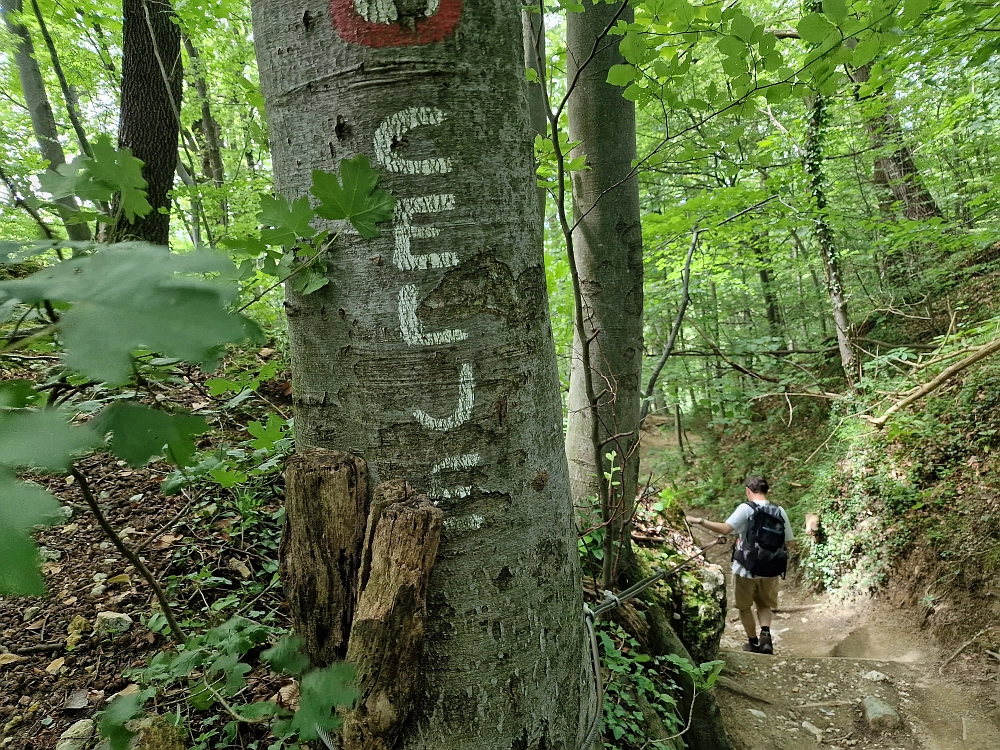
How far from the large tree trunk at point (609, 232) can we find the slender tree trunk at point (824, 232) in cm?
556

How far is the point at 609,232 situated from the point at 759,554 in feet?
13.9

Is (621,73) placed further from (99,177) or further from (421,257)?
→ (99,177)

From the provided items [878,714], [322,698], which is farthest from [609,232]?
[878,714]

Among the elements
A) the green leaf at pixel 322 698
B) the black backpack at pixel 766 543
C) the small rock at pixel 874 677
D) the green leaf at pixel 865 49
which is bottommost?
the small rock at pixel 874 677

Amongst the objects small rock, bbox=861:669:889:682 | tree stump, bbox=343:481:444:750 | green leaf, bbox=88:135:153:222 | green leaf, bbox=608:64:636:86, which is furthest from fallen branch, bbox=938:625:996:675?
green leaf, bbox=88:135:153:222

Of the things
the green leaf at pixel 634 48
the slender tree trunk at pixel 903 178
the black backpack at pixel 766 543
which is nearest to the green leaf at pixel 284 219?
the green leaf at pixel 634 48

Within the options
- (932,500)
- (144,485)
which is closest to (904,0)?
(144,485)

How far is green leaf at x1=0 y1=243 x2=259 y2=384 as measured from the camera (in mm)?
435

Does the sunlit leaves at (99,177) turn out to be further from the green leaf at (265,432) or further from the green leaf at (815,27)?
the green leaf at (815,27)

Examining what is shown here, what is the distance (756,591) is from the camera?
222 inches

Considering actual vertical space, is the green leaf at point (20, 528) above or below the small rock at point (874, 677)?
above

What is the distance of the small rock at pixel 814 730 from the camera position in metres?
3.96

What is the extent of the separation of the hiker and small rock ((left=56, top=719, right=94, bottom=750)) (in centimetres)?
494

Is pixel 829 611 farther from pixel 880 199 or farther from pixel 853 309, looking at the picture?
pixel 880 199
